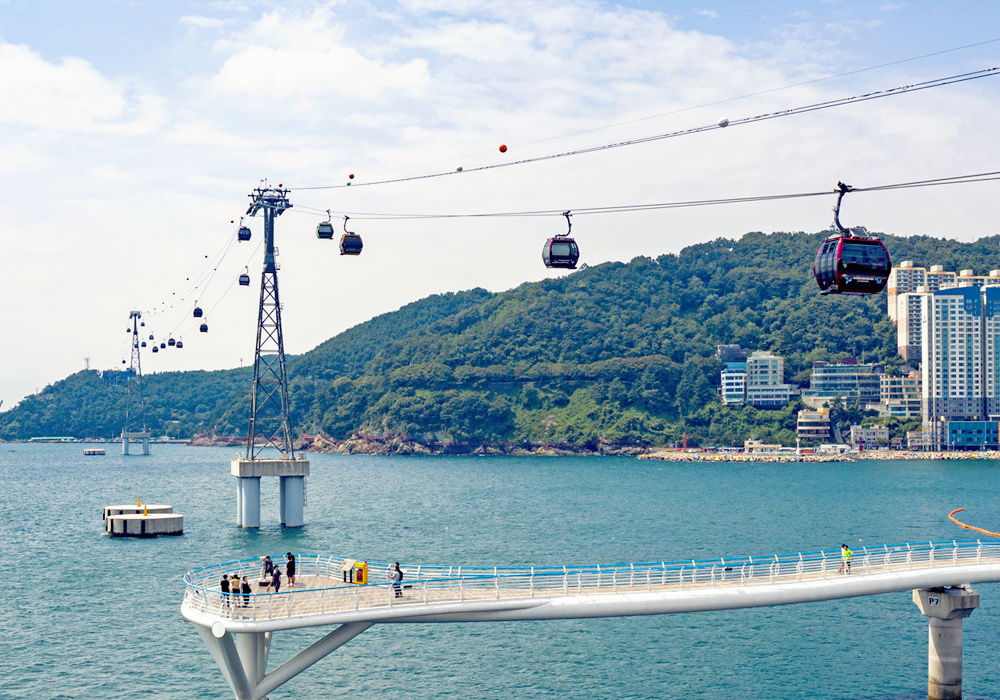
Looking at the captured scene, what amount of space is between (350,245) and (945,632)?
31.9 metres

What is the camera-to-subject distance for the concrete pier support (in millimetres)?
84188

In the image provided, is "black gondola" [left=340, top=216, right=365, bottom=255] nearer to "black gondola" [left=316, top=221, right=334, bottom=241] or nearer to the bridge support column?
"black gondola" [left=316, top=221, right=334, bottom=241]

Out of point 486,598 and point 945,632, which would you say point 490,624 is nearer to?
point 486,598

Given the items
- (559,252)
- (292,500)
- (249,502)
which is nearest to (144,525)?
(249,502)

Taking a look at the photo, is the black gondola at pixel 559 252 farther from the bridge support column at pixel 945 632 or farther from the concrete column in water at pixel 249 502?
the concrete column in water at pixel 249 502

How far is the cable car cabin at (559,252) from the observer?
39219 millimetres

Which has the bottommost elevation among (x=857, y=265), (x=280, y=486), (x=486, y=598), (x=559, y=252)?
(x=280, y=486)

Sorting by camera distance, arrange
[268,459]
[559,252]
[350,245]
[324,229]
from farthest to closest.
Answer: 1. [268,459]
2. [324,229]
3. [350,245]
4. [559,252]

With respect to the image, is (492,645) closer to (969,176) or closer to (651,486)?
(969,176)

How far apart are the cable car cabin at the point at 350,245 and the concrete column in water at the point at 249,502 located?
145ft

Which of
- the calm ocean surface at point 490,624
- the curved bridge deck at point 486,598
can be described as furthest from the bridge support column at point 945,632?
the calm ocean surface at point 490,624

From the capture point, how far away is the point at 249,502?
88.4 metres

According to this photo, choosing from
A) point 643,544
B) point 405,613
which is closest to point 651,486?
point 643,544

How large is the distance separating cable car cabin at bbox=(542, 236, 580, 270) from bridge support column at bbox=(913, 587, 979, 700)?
20.4 meters
